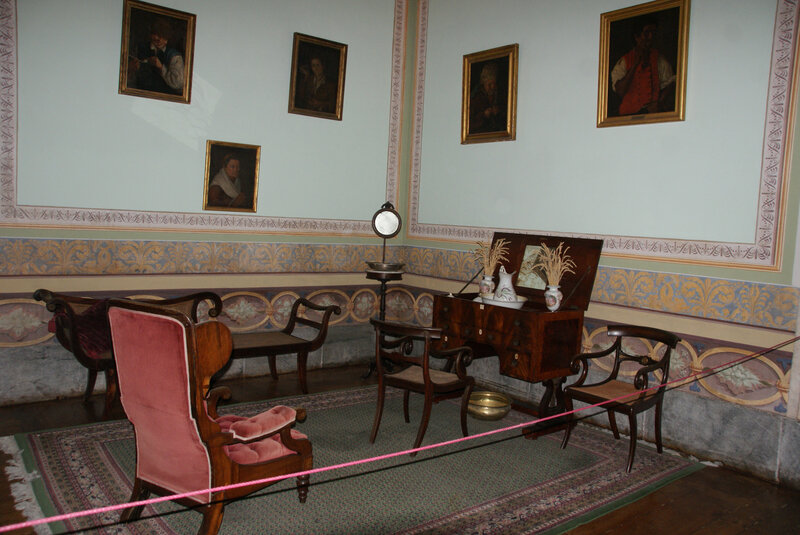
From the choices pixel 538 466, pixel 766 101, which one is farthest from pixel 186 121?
pixel 766 101

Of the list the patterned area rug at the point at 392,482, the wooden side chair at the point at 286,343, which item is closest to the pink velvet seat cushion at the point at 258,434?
the patterned area rug at the point at 392,482

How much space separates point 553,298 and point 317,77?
3.62m

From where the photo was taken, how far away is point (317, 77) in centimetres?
674

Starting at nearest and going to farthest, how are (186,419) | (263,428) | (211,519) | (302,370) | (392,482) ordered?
(186,419) < (211,519) < (263,428) < (392,482) < (302,370)

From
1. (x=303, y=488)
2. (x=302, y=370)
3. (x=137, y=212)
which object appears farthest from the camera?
(x=302, y=370)

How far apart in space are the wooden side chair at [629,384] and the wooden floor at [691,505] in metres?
0.47

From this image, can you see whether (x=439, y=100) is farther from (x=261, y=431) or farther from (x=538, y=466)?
(x=261, y=431)

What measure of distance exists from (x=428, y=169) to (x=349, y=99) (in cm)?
122

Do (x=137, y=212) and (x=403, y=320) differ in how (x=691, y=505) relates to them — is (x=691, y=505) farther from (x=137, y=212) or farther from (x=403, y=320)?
(x=137, y=212)

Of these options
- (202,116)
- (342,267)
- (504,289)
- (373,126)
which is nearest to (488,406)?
(504,289)

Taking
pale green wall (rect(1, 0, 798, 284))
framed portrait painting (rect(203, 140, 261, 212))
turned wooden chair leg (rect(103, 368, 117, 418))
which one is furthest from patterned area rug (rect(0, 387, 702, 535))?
framed portrait painting (rect(203, 140, 261, 212))

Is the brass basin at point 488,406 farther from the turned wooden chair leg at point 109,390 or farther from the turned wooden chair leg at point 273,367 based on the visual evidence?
the turned wooden chair leg at point 109,390

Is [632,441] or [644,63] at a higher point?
[644,63]

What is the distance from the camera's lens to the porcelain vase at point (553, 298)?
507cm
